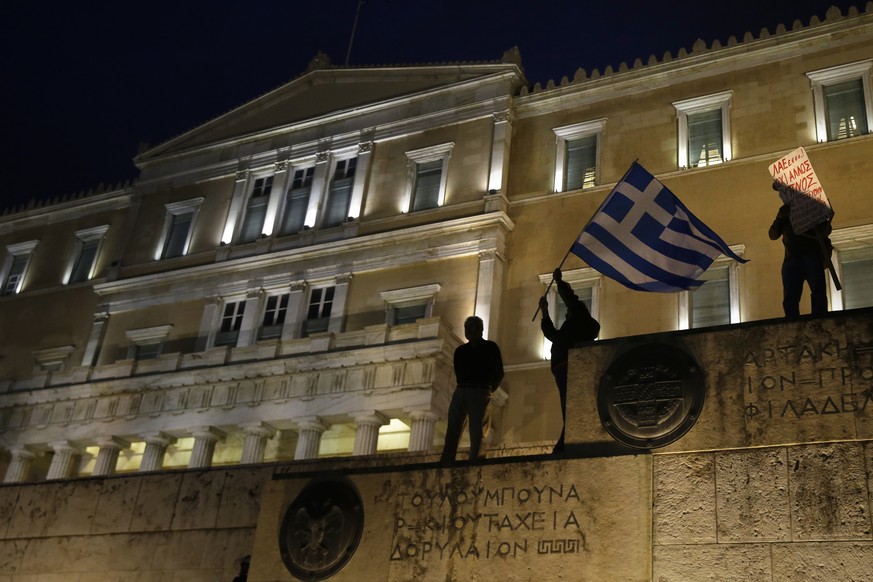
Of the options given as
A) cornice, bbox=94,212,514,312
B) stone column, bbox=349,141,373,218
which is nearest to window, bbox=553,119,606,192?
cornice, bbox=94,212,514,312

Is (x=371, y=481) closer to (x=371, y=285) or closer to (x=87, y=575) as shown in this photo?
(x=87, y=575)

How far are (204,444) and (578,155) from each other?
14046 millimetres

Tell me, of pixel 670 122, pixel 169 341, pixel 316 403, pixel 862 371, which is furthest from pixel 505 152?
pixel 862 371

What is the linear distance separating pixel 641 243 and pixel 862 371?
164 inches

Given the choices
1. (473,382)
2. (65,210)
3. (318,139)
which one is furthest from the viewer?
(65,210)

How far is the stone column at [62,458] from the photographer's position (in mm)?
30016

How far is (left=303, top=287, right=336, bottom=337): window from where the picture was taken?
29.9m

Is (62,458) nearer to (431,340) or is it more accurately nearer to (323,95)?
(431,340)

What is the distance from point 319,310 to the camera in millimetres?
30266

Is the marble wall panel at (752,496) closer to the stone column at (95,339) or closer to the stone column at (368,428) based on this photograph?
the stone column at (368,428)

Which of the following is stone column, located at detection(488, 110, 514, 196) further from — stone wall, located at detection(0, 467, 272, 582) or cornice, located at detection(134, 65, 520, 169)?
stone wall, located at detection(0, 467, 272, 582)

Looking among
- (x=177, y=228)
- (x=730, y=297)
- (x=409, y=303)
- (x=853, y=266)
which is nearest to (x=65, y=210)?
(x=177, y=228)

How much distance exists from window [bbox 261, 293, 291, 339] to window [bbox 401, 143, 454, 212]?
192 inches

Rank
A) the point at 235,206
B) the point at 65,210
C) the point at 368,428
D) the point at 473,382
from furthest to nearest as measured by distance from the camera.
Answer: the point at 65,210 → the point at 235,206 → the point at 368,428 → the point at 473,382
